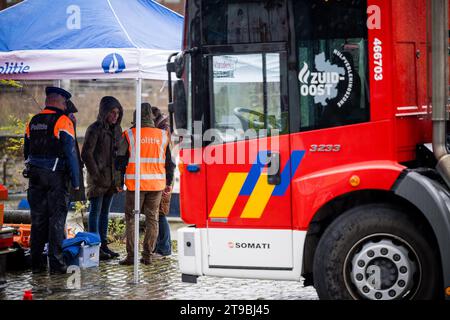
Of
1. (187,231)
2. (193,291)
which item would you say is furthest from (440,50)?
(193,291)

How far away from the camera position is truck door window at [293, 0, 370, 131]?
302 inches

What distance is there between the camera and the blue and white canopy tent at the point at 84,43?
9.85m

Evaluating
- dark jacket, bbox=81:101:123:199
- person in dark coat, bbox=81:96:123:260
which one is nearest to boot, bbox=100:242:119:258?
person in dark coat, bbox=81:96:123:260

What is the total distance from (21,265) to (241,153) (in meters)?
4.30

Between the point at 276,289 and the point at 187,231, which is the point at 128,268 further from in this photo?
the point at 187,231

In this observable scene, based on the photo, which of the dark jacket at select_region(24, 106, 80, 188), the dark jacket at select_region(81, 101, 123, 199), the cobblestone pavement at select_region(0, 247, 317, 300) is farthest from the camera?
the dark jacket at select_region(81, 101, 123, 199)

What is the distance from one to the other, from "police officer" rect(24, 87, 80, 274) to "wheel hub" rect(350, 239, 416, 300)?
4.32 m

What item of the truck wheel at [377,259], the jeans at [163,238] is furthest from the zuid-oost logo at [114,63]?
the truck wheel at [377,259]

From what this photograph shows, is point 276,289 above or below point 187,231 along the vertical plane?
below

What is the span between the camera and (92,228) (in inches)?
464

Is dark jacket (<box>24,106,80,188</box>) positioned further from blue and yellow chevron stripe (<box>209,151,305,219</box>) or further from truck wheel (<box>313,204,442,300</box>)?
truck wheel (<box>313,204,442,300</box>)

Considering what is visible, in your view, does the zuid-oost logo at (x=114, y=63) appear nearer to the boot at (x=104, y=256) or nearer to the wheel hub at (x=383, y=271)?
the boot at (x=104, y=256)

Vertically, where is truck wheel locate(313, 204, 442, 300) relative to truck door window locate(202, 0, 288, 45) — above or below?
below

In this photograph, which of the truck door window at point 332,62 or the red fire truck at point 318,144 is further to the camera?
the truck door window at point 332,62
